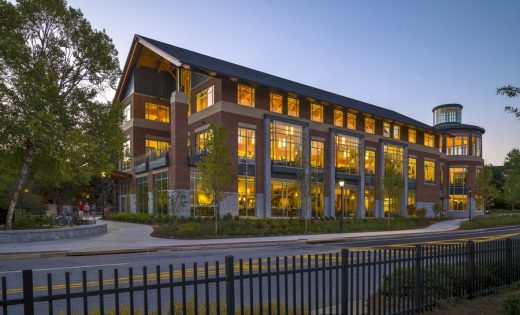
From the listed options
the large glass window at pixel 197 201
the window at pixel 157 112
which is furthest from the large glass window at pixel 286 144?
the window at pixel 157 112

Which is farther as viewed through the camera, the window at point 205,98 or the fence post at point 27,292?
the window at point 205,98

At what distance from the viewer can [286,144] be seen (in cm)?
4384

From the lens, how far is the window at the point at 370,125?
54719mm

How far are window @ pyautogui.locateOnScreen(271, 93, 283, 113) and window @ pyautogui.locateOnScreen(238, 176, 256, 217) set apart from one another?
805 centimetres

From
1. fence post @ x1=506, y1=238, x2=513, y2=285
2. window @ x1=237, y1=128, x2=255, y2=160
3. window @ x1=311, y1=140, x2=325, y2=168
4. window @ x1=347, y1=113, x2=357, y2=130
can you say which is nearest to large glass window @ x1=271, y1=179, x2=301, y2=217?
window @ x1=237, y1=128, x2=255, y2=160

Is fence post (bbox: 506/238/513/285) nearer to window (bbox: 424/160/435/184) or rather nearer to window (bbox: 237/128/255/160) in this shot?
window (bbox: 237/128/255/160)

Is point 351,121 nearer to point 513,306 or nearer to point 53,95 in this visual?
point 53,95

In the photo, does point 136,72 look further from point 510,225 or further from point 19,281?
point 510,225

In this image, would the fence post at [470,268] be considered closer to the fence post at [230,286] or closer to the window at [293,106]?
the fence post at [230,286]

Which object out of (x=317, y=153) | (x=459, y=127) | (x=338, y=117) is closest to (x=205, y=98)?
(x=317, y=153)

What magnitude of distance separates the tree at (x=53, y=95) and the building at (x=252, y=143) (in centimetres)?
843

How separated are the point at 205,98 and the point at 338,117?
17971 millimetres

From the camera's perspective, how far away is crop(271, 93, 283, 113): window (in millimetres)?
43375

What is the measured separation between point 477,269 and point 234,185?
30.5 metres
